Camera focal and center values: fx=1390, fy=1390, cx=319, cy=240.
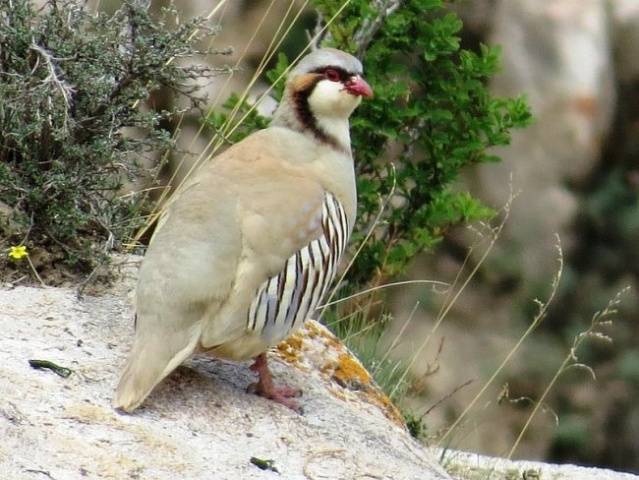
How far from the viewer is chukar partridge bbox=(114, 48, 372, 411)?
13.9 ft

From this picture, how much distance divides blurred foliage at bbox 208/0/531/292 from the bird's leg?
187cm

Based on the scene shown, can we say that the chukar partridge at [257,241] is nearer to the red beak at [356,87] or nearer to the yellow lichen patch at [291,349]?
the red beak at [356,87]

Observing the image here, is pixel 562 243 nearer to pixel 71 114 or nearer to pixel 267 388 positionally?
pixel 71 114

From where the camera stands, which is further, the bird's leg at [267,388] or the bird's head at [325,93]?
the bird's head at [325,93]

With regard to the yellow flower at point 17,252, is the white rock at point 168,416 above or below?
above

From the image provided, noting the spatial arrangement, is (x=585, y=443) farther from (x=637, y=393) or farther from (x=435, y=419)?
(x=435, y=419)

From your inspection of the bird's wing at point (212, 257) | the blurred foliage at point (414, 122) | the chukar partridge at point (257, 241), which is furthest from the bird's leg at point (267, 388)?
the blurred foliage at point (414, 122)

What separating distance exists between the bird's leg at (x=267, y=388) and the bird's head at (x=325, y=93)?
84cm

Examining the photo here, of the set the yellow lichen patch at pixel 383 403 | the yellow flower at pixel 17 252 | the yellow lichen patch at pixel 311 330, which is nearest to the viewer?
the yellow flower at pixel 17 252

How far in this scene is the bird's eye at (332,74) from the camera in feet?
16.1

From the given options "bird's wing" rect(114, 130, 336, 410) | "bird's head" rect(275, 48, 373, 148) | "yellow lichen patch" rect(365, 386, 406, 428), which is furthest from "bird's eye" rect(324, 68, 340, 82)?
"yellow lichen patch" rect(365, 386, 406, 428)

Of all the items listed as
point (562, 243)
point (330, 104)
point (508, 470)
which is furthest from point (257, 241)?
point (562, 243)

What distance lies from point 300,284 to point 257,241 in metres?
0.22

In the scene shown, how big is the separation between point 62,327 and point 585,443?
253 inches
